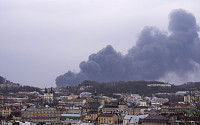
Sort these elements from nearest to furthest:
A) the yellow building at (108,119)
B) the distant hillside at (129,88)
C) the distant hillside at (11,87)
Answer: the yellow building at (108,119)
the distant hillside at (129,88)
the distant hillside at (11,87)

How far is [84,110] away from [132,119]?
104 feet

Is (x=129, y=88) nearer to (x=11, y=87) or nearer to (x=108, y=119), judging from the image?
(x=11, y=87)

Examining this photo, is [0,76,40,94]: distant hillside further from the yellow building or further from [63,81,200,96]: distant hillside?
the yellow building

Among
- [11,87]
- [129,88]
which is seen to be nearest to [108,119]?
[129,88]

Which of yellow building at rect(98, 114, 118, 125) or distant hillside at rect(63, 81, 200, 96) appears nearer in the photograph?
yellow building at rect(98, 114, 118, 125)

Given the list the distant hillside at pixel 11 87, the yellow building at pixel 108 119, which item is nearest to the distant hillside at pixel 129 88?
the distant hillside at pixel 11 87

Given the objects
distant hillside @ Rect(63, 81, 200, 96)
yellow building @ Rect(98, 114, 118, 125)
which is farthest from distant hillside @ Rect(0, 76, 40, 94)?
yellow building @ Rect(98, 114, 118, 125)

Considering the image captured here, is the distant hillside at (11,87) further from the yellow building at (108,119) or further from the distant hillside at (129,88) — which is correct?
the yellow building at (108,119)

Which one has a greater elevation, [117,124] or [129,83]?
[129,83]

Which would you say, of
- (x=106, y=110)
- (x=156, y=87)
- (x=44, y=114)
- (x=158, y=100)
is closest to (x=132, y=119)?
(x=44, y=114)

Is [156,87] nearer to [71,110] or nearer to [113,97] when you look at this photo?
[113,97]

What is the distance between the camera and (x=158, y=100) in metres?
121

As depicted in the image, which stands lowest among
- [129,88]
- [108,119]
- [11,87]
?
[108,119]

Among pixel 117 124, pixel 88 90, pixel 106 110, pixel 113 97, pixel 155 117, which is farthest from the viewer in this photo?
pixel 88 90
